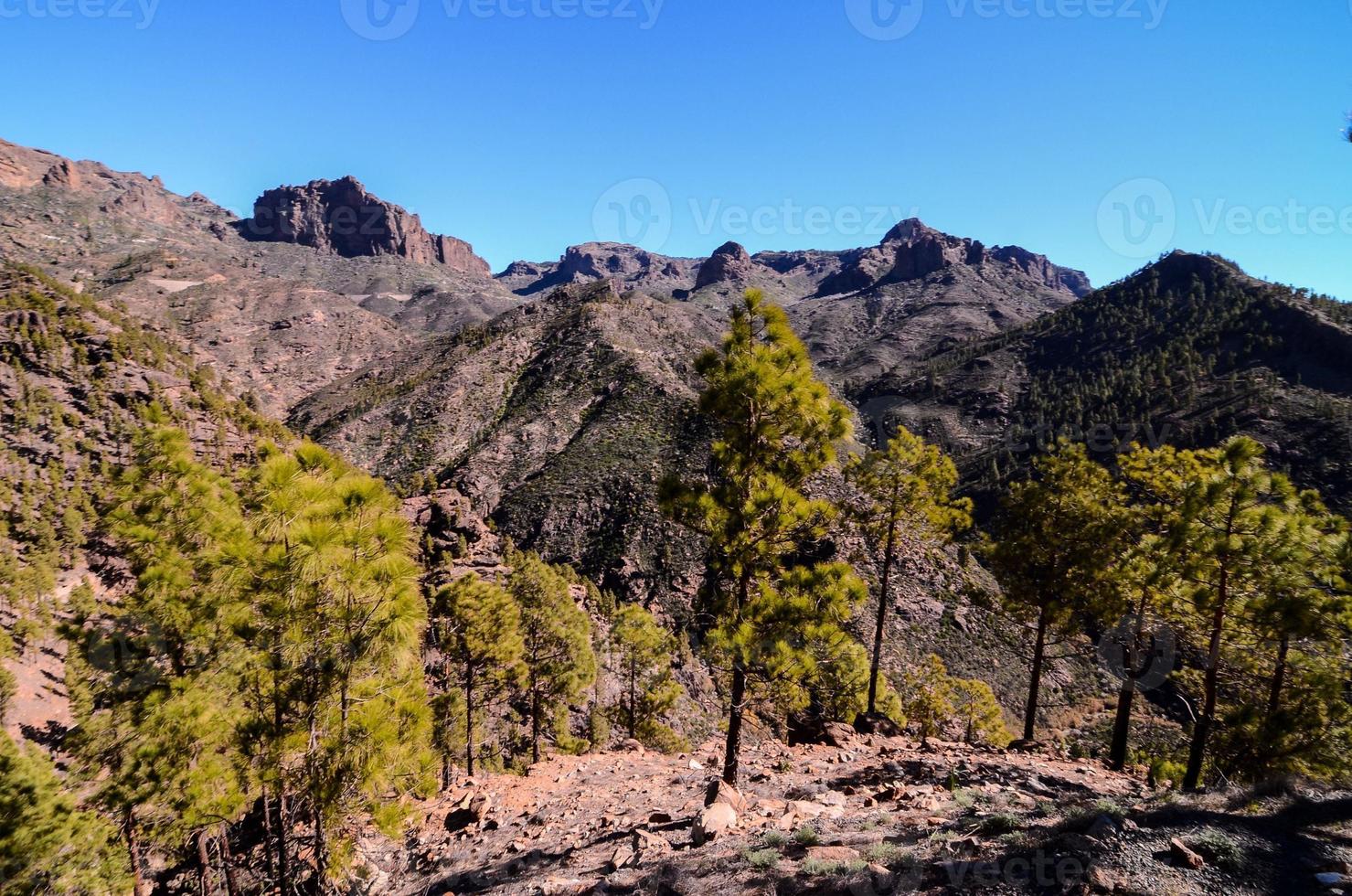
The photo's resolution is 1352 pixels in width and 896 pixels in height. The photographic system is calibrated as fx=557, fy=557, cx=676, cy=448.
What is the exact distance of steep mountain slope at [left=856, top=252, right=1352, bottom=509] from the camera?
76.8m

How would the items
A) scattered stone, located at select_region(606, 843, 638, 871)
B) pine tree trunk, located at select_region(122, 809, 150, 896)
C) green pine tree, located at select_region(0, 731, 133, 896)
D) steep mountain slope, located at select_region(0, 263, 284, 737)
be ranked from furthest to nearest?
steep mountain slope, located at select_region(0, 263, 284, 737), green pine tree, located at select_region(0, 731, 133, 896), pine tree trunk, located at select_region(122, 809, 150, 896), scattered stone, located at select_region(606, 843, 638, 871)

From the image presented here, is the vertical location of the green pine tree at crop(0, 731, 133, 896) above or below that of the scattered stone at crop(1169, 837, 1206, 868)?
below

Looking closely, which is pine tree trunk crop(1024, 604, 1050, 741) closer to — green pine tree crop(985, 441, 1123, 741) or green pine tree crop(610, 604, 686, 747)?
green pine tree crop(985, 441, 1123, 741)

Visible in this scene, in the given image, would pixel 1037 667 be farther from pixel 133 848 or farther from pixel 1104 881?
pixel 133 848

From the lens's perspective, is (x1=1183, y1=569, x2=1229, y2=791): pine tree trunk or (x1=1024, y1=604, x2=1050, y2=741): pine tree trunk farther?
(x1=1024, y1=604, x2=1050, y2=741): pine tree trunk

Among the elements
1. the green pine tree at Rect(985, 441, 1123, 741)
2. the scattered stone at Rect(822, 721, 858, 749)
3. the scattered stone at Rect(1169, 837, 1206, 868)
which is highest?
the green pine tree at Rect(985, 441, 1123, 741)

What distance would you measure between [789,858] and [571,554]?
5331 cm

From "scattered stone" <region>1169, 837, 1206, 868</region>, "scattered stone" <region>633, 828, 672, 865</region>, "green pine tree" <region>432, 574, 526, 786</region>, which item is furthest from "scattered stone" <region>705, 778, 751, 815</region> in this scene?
"green pine tree" <region>432, 574, 526, 786</region>

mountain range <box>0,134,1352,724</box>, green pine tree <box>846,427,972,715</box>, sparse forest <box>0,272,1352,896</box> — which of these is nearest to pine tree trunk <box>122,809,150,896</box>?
sparse forest <box>0,272,1352,896</box>

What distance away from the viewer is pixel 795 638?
851 cm

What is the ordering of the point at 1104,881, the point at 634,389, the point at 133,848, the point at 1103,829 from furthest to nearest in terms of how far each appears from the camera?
the point at 634,389 → the point at 133,848 → the point at 1103,829 → the point at 1104,881

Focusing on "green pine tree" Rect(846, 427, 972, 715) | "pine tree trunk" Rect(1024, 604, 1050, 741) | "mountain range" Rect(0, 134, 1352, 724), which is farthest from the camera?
"mountain range" Rect(0, 134, 1352, 724)

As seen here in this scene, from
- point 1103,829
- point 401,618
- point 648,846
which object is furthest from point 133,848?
point 1103,829

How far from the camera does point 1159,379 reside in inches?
3834
